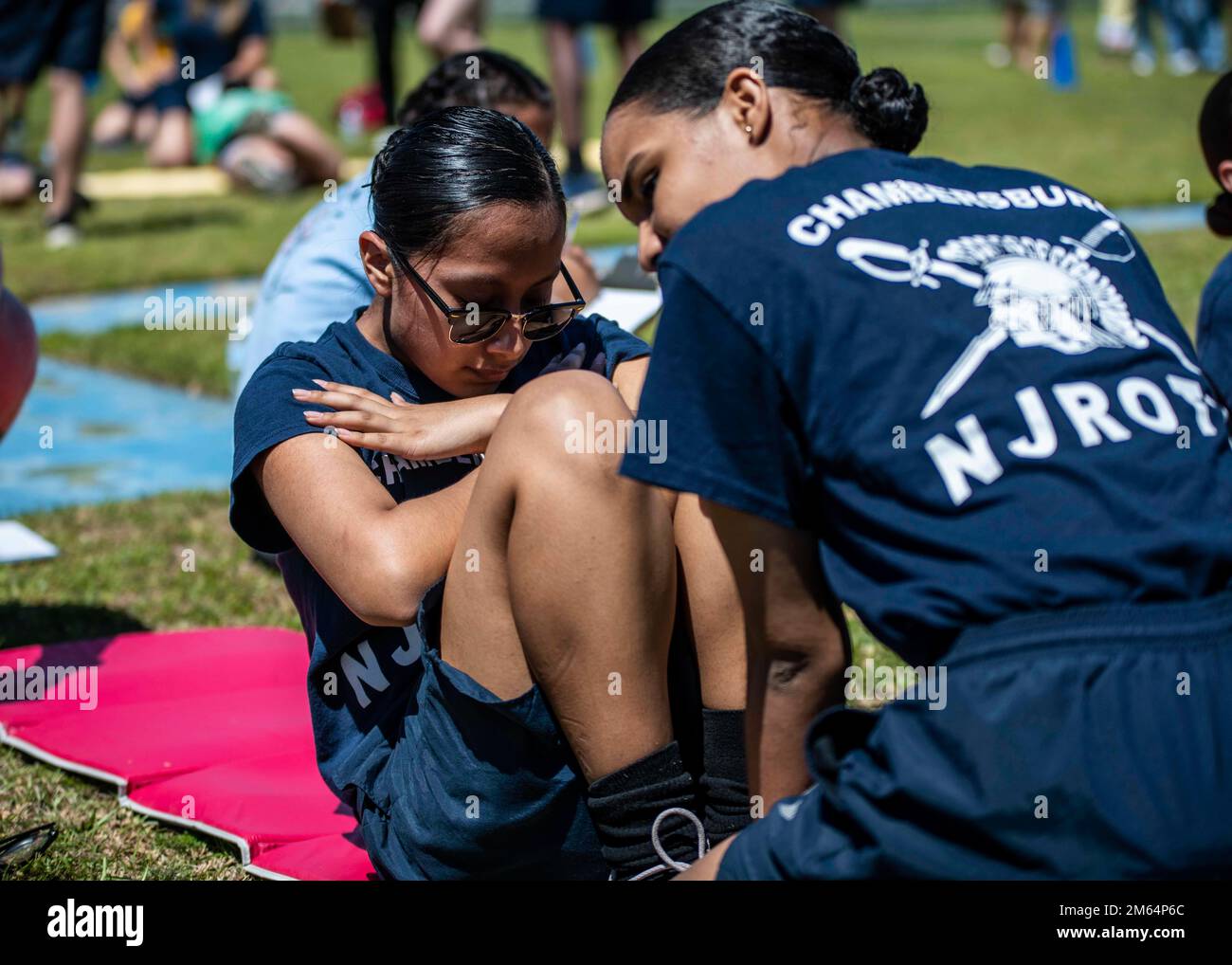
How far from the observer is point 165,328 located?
23.7ft

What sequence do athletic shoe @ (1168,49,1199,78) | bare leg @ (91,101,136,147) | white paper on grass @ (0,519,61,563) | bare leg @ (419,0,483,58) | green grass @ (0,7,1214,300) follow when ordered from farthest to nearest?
athletic shoe @ (1168,49,1199,78) → bare leg @ (91,101,136,147) → bare leg @ (419,0,483,58) → green grass @ (0,7,1214,300) → white paper on grass @ (0,519,61,563)

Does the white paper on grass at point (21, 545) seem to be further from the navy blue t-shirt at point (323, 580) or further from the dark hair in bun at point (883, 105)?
the dark hair in bun at point (883, 105)

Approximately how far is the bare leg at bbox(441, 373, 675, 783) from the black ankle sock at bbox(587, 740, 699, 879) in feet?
0.08

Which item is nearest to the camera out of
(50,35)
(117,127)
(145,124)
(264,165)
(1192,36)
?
(50,35)

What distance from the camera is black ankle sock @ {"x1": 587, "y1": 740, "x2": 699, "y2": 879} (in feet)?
7.00

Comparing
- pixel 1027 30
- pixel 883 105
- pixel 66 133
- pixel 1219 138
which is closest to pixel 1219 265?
pixel 1219 138

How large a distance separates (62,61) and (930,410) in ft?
27.8

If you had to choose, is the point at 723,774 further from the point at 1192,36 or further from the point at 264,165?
the point at 1192,36

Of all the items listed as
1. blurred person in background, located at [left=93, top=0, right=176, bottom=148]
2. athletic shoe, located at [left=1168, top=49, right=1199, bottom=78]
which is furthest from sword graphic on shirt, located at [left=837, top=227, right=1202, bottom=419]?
athletic shoe, located at [left=1168, top=49, right=1199, bottom=78]

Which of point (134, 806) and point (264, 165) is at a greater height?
point (134, 806)

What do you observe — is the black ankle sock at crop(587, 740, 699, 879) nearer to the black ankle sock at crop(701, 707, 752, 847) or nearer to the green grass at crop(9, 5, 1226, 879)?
the black ankle sock at crop(701, 707, 752, 847)

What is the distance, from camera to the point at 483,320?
2.45 meters

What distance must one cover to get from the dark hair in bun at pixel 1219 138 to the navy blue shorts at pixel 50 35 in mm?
7161
